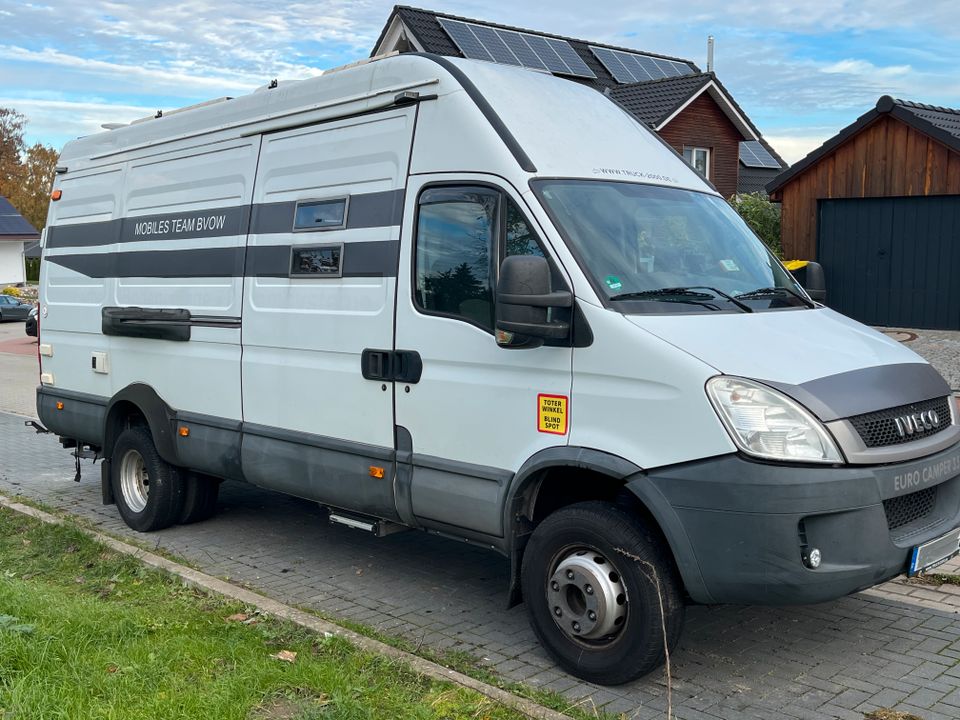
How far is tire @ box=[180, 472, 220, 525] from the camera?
24.7ft

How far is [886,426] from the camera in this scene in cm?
440

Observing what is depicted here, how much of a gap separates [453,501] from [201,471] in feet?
8.27

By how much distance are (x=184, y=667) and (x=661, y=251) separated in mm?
2917

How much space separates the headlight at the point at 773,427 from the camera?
414 cm

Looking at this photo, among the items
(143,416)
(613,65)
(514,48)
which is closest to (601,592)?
(143,416)

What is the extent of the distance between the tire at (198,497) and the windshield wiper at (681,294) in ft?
13.4

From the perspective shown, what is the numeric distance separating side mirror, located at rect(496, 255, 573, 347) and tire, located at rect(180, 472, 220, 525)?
3.72 metres

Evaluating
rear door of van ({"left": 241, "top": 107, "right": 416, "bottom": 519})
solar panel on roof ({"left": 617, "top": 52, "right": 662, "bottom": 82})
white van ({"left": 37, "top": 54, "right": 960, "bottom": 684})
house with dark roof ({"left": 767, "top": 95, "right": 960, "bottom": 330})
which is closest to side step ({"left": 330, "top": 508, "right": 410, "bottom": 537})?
white van ({"left": 37, "top": 54, "right": 960, "bottom": 684})

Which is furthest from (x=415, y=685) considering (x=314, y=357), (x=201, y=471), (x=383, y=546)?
(x=201, y=471)

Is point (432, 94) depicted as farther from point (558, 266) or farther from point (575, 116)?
point (558, 266)

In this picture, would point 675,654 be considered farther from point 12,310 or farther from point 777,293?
point 12,310

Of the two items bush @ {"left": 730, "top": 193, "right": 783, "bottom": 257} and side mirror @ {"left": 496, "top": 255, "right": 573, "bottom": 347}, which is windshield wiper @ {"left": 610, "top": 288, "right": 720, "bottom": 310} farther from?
bush @ {"left": 730, "top": 193, "right": 783, "bottom": 257}

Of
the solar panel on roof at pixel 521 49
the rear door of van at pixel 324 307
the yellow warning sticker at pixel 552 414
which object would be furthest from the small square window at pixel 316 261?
the solar panel on roof at pixel 521 49

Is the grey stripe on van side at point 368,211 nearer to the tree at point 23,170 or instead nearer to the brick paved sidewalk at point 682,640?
the brick paved sidewalk at point 682,640
